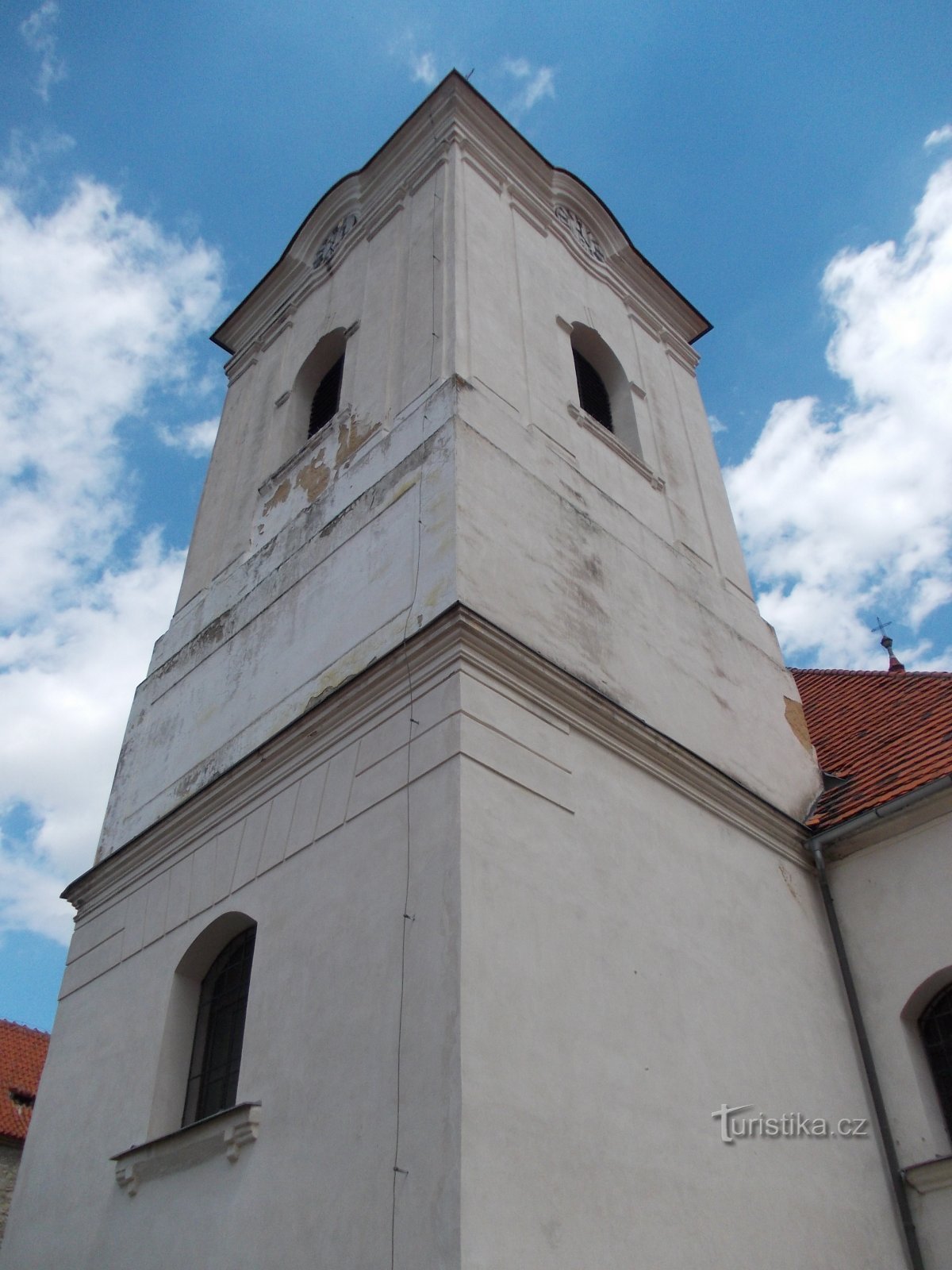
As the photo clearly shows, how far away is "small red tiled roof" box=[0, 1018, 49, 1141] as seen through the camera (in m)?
15.4

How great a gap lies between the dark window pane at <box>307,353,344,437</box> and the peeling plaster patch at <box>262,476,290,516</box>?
875mm

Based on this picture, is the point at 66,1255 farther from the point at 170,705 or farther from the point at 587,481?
the point at 587,481

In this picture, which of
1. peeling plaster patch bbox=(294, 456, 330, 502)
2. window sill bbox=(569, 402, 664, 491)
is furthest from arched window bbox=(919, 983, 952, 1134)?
peeling plaster patch bbox=(294, 456, 330, 502)

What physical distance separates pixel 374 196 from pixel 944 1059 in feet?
35.9

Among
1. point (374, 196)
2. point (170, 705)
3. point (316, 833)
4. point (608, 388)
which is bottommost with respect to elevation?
point (316, 833)

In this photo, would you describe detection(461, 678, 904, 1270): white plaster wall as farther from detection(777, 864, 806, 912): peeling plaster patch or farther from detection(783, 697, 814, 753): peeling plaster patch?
detection(783, 697, 814, 753): peeling plaster patch

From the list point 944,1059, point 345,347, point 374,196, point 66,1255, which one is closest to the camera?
point 66,1255

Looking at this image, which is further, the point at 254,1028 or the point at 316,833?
the point at 316,833

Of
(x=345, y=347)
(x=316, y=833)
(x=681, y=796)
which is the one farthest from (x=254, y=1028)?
(x=345, y=347)

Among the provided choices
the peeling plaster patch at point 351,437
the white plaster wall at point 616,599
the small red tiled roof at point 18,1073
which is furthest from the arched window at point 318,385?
the small red tiled roof at point 18,1073

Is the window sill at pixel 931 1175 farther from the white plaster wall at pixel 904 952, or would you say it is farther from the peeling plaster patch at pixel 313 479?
the peeling plaster patch at pixel 313 479

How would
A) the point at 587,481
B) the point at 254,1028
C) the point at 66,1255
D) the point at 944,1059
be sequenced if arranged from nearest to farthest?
1. the point at 254,1028
2. the point at 66,1255
3. the point at 944,1059
4. the point at 587,481

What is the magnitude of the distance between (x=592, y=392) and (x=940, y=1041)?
745 centimetres

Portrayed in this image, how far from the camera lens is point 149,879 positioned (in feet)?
29.0
